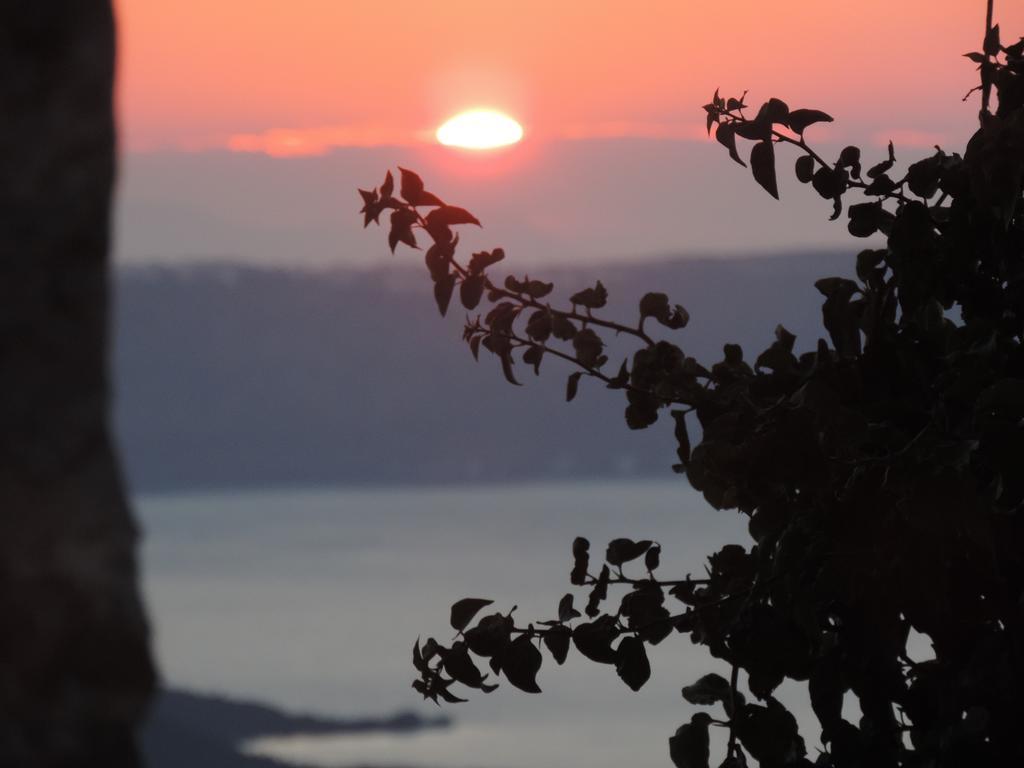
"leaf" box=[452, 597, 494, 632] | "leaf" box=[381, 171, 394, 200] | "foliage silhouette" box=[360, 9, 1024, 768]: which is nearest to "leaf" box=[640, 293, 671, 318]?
"foliage silhouette" box=[360, 9, 1024, 768]

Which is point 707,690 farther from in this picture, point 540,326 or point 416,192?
point 416,192

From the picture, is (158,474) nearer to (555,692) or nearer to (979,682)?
(555,692)

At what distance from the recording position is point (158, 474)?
35.2 feet

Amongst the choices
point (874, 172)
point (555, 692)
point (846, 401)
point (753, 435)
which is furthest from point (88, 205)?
point (555, 692)

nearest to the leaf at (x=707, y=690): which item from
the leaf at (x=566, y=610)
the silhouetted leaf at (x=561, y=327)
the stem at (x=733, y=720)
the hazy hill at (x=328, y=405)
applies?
the stem at (x=733, y=720)

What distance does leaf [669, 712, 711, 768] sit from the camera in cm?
173

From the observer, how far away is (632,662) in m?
1.72

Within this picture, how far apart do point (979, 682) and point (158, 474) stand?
9728 millimetres

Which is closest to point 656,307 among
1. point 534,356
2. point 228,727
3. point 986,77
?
point 534,356

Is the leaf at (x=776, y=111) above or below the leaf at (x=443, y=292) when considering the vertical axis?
above

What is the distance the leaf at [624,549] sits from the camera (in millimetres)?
1865

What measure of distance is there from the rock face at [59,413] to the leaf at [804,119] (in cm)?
92

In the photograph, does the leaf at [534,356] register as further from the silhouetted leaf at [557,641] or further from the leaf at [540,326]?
the silhouetted leaf at [557,641]

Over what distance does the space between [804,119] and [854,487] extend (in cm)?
50
